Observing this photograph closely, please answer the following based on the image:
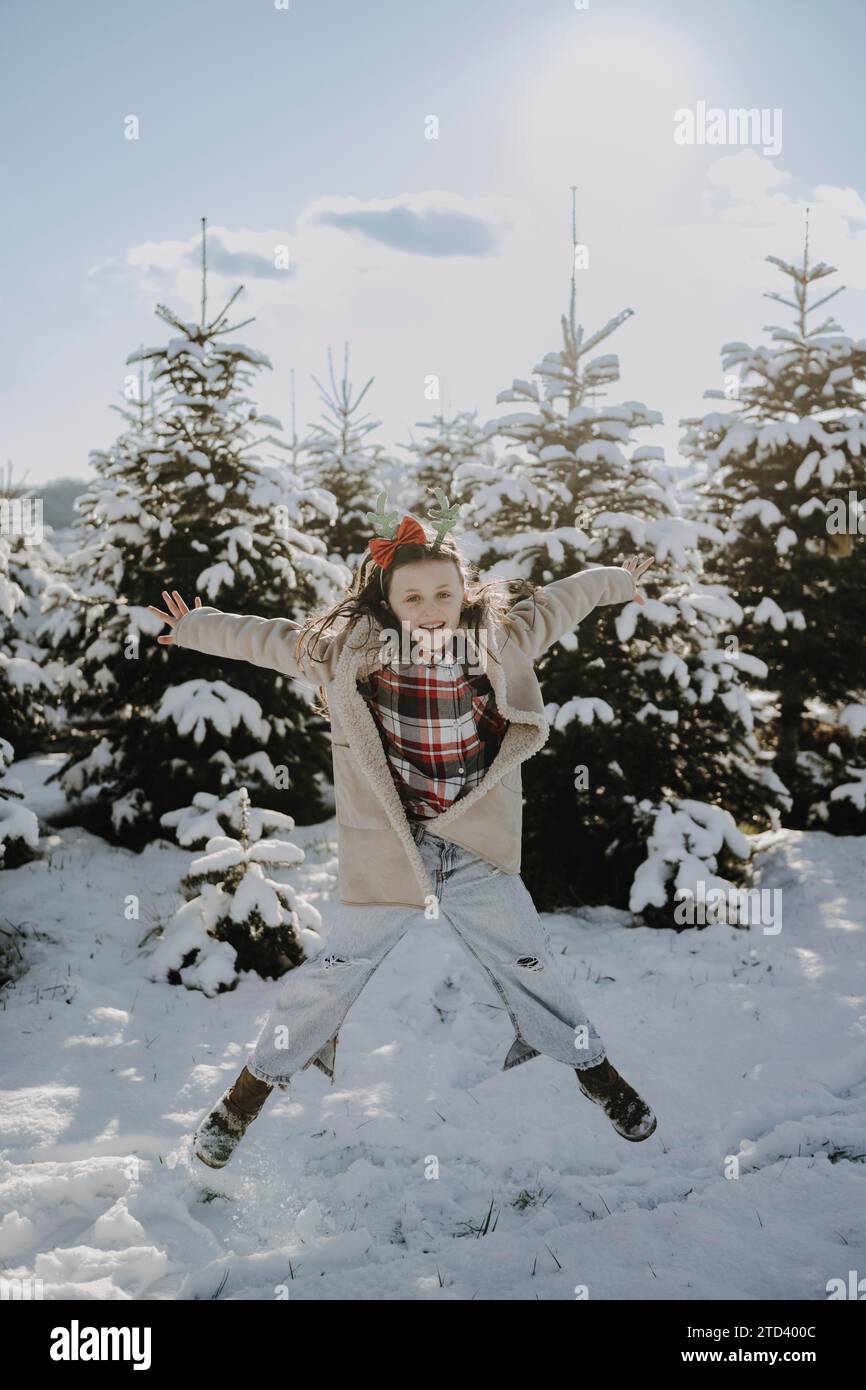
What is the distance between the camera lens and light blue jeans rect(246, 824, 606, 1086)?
3.05 m

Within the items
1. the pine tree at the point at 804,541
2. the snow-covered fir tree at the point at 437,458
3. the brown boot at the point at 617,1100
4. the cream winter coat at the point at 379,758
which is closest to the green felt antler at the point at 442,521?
the cream winter coat at the point at 379,758

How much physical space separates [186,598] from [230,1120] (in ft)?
13.6

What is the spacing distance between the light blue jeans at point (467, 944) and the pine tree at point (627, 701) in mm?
2397

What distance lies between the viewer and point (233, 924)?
15.9ft

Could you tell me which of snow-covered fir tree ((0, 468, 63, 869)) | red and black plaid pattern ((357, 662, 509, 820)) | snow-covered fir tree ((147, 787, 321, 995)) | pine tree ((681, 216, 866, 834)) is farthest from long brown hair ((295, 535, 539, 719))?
pine tree ((681, 216, 866, 834))

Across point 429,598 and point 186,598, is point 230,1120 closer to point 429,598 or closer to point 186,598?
point 429,598

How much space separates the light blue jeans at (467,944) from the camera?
305cm

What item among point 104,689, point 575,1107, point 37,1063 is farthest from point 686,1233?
point 104,689

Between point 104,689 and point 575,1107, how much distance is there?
15.1ft

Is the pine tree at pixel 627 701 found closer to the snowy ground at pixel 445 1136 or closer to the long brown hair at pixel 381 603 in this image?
the snowy ground at pixel 445 1136

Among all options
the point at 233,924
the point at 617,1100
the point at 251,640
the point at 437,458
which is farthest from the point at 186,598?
the point at 437,458

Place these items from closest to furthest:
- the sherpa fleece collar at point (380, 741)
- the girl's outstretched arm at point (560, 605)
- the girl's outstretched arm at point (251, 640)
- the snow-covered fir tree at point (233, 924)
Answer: the sherpa fleece collar at point (380, 741) → the girl's outstretched arm at point (251, 640) → the girl's outstretched arm at point (560, 605) → the snow-covered fir tree at point (233, 924)
